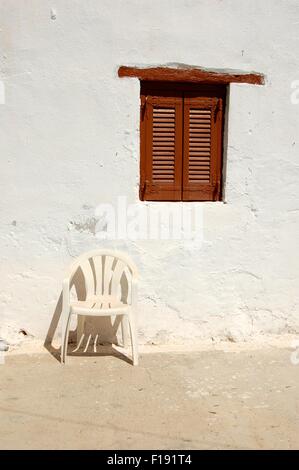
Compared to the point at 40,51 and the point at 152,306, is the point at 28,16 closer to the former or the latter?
the point at 40,51

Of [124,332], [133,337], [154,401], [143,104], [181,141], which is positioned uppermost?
[143,104]

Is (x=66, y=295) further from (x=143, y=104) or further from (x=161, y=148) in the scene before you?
(x=143, y=104)

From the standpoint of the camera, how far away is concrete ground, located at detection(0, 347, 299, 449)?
10.1 feet

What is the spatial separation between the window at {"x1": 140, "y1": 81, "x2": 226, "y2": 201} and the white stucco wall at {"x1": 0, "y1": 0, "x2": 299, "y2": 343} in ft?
0.42

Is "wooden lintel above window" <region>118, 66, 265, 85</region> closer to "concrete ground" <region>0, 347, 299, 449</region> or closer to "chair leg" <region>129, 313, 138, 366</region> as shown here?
"chair leg" <region>129, 313, 138, 366</region>

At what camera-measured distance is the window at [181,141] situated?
4.52 meters

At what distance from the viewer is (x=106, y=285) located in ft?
14.7

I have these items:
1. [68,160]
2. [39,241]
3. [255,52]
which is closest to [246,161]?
[255,52]

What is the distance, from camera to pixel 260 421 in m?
3.31

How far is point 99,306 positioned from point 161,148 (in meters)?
1.47

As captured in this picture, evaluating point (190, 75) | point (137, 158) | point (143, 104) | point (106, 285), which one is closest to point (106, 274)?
point (106, 285)

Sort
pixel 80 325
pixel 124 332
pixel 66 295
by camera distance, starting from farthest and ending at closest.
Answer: pixel 124 332, pixel 80 325, pixel 66 295

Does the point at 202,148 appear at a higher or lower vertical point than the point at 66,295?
higher

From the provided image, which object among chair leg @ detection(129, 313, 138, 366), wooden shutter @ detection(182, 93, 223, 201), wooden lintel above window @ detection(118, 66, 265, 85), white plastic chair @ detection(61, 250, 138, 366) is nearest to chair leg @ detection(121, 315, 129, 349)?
white plastic chair @ detection(61, 250, 138, 366)
